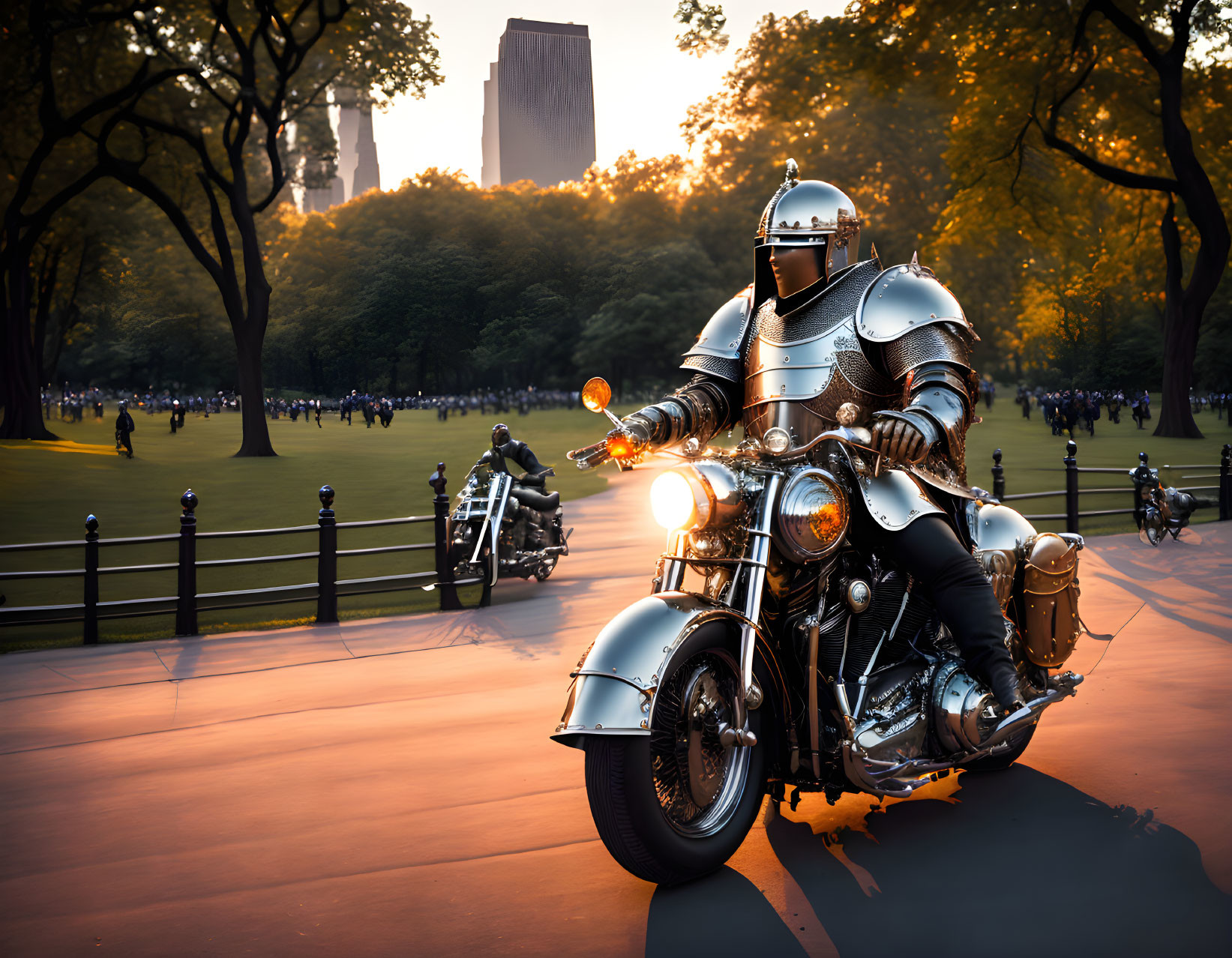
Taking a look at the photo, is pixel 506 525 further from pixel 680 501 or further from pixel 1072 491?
pixel 680 501

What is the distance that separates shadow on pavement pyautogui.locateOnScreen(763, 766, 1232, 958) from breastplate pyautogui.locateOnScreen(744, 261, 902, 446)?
5.55ft

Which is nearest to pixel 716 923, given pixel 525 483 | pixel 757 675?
pixel 757 675

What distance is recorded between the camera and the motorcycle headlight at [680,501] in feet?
13.2

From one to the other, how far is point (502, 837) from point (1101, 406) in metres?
49.3

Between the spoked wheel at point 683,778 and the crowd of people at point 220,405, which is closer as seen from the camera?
the spoked wheel at point 683,778

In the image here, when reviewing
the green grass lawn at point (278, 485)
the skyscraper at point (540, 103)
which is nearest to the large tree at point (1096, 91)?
the green grass lawn at point (278, 485)

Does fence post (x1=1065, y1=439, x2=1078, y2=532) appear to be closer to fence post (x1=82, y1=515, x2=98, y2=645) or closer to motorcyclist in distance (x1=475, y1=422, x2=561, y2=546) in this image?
motorcyclist in distance (x1=475, y1=422, x2=561, y2=546)

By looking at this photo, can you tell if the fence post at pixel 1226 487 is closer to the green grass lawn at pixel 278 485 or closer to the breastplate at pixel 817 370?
the green grass lawn at pixel 278 485

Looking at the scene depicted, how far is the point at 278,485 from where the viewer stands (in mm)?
26141

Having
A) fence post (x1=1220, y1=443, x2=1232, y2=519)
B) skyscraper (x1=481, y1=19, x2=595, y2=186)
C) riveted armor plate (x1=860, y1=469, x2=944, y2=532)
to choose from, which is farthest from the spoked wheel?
skyscraper (x1=481, y1=19, x2=595, y2=186)

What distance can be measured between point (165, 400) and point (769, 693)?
34.7 meters

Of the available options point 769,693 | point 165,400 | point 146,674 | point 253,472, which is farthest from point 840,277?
point 165,400

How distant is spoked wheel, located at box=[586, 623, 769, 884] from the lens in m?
3.66

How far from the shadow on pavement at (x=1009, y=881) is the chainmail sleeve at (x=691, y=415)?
68.2 inches
